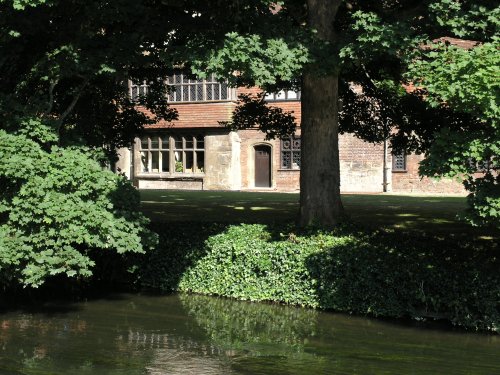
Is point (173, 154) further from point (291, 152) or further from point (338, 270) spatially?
point (338, 270)

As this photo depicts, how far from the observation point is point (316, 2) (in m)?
13.6

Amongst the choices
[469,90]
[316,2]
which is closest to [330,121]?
[316,2]

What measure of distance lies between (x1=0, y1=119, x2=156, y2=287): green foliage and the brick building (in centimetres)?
2483

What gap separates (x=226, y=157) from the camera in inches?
1490

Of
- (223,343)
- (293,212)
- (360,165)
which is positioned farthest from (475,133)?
(360,165)

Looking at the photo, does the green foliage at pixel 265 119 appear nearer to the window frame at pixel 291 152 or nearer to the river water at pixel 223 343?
the river water at pixel 223 343

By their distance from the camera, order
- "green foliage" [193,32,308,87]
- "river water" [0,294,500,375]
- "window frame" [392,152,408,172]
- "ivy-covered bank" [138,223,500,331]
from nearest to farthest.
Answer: "river water" [0,294,500,375]
"ivy-covered bank" [138,223,500,331]
"green foliage" [193,32,308,87]
"window frame" [392,152,408,172]

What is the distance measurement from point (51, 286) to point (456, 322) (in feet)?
25.7

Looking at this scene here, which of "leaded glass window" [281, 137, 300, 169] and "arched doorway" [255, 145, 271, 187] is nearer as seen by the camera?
"leaded glass window" [281, 137, 300, 169]

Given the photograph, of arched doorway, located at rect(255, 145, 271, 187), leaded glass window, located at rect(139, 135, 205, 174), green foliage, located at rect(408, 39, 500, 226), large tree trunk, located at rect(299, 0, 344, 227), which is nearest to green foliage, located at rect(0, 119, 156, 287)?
large tree trunk, located at rect(299, 0, 344, 227)

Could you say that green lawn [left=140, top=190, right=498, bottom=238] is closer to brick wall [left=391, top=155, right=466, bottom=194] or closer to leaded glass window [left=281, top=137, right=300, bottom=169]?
brick wall [left=391, top=155, right=466, bottom=194]

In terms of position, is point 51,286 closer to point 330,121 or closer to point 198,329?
point 198,329

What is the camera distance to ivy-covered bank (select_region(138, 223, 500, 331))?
1038cm

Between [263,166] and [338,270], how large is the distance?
27195 mm
